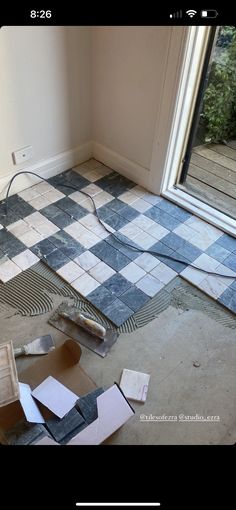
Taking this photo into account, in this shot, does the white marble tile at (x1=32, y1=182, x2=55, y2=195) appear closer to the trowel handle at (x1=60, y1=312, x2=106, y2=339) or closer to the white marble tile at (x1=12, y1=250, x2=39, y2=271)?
the white marble tile at (x1=12, y1=250, x2=39, y2=271)

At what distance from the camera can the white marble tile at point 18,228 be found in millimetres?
1800

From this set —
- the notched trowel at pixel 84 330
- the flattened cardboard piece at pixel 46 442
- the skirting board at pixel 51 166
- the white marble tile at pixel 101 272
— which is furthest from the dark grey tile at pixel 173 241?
the flattened cardboard piece at pixel 46 442

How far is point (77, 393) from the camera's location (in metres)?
1.28

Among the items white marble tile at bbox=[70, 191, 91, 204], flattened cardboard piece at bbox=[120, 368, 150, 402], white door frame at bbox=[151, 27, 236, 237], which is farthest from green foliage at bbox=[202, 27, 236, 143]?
flattened cardboard piece at bbox=[120, 368, 150, 402]

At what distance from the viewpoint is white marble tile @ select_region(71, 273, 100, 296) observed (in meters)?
1.58

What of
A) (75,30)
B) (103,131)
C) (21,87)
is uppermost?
(75,30)

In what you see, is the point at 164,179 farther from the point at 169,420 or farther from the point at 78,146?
the point at 169,420

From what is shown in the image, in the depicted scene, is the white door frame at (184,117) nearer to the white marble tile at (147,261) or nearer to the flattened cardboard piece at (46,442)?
the white marble tile at (147,261)

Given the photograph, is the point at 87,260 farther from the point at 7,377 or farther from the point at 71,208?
the point at 7,377

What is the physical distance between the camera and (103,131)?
2.20 metres

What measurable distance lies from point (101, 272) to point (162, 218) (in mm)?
487

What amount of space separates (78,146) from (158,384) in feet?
4.74

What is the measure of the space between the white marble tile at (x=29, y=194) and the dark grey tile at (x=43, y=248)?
350 millimetres
